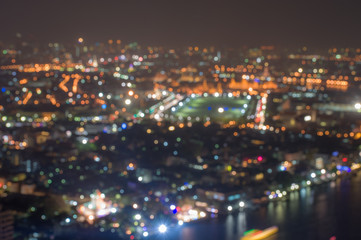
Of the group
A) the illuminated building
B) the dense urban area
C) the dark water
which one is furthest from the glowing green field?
the illuminated building

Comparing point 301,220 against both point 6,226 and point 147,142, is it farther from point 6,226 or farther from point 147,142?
point 147,142

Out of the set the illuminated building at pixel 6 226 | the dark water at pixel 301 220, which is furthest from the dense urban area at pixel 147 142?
the dark water at pixel 301 220

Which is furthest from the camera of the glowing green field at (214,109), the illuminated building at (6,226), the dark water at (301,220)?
the glowing green field at (214,109)

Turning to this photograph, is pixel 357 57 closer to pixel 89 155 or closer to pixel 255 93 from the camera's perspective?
pixel 255 93

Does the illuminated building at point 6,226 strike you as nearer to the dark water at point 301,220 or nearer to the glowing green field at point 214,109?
the dark water at point 301,220

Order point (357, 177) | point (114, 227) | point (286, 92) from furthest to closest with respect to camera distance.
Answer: point (286, 92), point (357, 177), point (114, 227)

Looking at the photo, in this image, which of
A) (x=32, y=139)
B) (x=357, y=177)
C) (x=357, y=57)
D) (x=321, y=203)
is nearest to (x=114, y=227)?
(x=321, y=203)

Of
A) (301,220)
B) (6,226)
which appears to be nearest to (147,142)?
(301,220)
